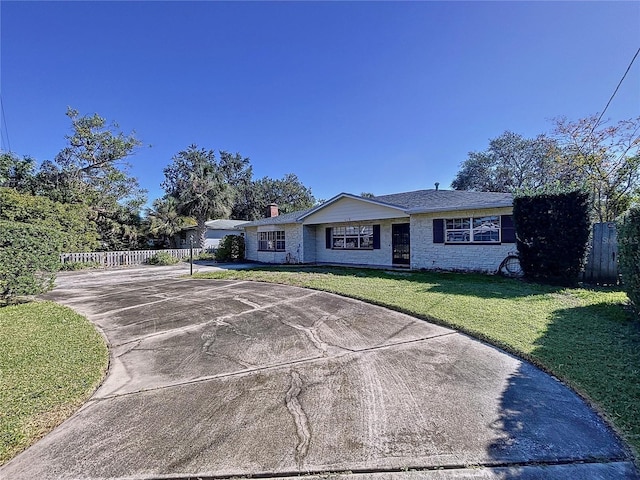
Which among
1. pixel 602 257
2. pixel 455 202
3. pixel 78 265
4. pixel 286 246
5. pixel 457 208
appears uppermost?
pixel 455 202

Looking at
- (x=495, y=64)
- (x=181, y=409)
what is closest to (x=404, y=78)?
(x=495, y=64)

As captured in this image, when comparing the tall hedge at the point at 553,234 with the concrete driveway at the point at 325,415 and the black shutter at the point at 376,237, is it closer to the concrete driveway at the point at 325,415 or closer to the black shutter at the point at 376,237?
the concrete driveway at the point at 325,415

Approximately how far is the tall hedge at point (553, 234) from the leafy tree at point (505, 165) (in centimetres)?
2315

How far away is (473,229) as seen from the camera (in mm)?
11555

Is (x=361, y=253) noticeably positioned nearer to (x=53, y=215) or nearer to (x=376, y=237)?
(x=376, y=237)

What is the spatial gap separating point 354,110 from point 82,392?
17.1 m

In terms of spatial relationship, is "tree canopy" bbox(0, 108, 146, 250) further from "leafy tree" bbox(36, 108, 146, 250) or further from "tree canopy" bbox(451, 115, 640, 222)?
"tree canopy" bbox(451, 115, 640, 222)

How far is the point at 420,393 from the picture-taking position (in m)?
3.13

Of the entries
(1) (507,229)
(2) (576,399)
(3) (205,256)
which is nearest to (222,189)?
(3) (205,256)

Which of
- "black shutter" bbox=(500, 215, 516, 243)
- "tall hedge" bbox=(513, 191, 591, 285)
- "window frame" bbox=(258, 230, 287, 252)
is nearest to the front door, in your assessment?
"black shutter" bbox=(500, 215, 516, 243)

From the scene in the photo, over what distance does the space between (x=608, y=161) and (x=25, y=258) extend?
78.7 feet

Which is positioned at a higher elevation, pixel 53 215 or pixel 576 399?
pixel 53 215

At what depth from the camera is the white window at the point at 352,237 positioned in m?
15.4

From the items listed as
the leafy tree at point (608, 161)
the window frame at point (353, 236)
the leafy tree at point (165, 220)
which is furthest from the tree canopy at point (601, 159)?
the leafy tree at point (165, 220)
